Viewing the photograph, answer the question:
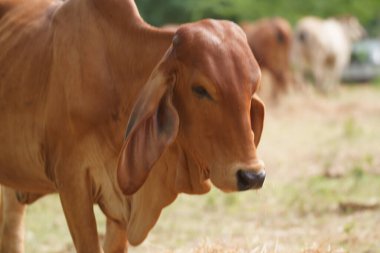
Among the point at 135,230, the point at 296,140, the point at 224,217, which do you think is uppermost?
the point at 135,230

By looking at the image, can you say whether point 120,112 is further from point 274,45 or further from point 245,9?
point 245,9

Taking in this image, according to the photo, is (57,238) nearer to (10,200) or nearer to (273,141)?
(10,200)

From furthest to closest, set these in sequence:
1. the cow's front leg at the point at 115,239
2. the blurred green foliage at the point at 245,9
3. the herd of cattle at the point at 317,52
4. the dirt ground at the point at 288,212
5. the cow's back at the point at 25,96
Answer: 1. the herd of cattle at the point at 317,52
2. the blurred green foliage at the point at 245,9
3. the dirt ground at the point at 288,212
4. the cow's front leg at the point at 115,239
5. the cow's back at the point at 25,96

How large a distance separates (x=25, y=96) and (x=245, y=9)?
17255 millimetres

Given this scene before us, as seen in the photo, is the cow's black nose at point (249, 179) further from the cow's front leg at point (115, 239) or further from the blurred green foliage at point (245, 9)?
the blurred green foliage at point (245, 9)

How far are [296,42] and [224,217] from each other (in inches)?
601

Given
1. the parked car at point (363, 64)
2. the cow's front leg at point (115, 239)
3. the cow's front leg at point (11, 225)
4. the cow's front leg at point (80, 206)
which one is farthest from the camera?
the parked car at point (363, 64)

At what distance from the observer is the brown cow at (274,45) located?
63.6 ft

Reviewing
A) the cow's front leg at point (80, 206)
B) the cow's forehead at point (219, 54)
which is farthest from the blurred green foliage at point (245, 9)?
the cow's forehead at point (219, 54)

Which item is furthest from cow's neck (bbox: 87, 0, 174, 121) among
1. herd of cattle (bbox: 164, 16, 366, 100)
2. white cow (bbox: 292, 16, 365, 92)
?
white cow (bbox: 292, 16, 365, 92)

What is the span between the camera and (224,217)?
854 centimetres

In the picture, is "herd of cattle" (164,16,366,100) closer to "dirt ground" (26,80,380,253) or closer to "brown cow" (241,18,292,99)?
"brown cow" (241,18,292,99)

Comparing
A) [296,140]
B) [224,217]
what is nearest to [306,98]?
[296,140]

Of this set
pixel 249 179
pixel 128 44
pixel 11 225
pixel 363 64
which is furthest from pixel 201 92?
pixel 363 64
